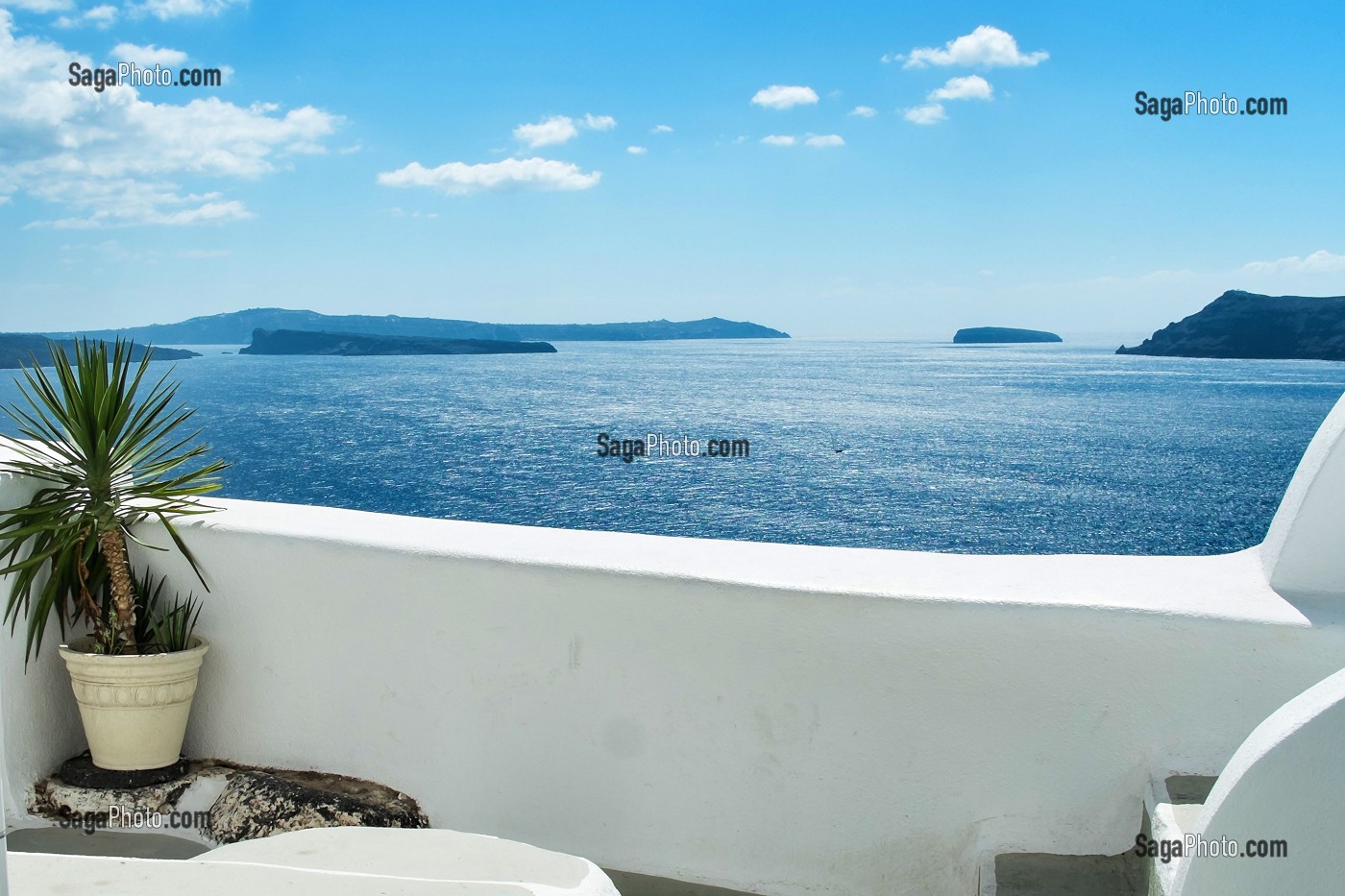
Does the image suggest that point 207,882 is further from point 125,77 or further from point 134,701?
point 125,77

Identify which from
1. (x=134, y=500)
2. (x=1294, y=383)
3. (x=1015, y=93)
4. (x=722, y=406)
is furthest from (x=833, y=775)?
(x=1015, y=93)

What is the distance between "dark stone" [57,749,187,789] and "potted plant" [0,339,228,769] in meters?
0.02

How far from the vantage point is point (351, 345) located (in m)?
104

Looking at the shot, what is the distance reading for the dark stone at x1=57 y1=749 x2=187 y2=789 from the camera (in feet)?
9.42

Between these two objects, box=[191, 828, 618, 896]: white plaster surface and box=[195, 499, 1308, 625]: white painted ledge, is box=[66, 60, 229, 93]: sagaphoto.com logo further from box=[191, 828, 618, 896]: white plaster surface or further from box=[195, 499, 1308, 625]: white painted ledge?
box=[191, 828, 618, 896]: white plaster surface

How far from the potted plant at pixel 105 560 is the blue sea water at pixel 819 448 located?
112 feet

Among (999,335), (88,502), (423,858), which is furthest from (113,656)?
(999,335)

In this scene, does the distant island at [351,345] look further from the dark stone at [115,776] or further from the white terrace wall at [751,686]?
the white terrace wall at [751,686]

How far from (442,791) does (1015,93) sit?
101927mm

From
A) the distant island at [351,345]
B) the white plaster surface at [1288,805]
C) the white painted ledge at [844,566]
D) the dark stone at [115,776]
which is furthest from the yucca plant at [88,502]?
the distant island at [351,345]

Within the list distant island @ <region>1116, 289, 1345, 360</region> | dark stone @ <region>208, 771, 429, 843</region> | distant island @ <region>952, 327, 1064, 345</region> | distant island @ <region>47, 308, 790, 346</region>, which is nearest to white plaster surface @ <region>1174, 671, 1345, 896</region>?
dark stone @ <region>208, 771, 429, 843</region>

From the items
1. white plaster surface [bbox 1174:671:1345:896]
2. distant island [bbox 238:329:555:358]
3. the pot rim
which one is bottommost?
the pot rim

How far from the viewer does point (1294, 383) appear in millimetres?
76688

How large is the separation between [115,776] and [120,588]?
1.65ft
